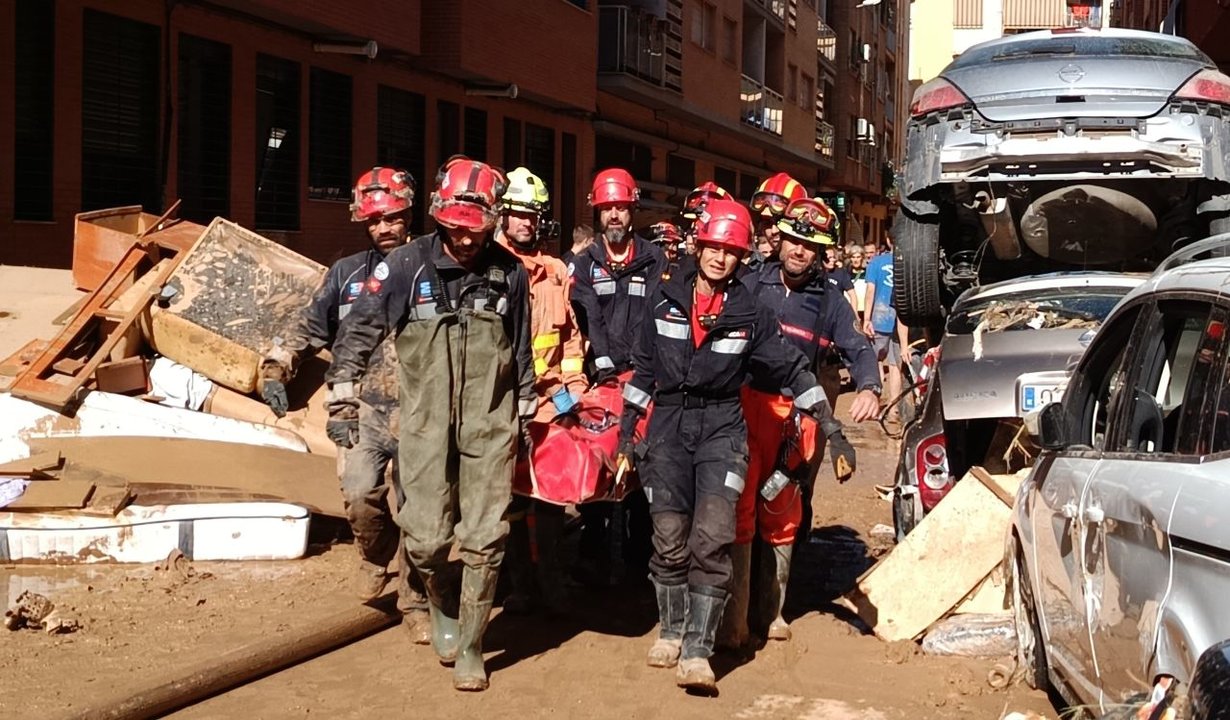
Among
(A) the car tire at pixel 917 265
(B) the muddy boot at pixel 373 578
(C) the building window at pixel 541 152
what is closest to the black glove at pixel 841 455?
(B) the muddy boot at pixel 373 578

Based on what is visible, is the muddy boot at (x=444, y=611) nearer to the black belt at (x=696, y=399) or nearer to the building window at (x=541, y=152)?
the black belt at (x=696, y=399)

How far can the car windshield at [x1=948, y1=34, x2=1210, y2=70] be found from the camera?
9266 mm

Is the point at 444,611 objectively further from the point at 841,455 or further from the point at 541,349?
the point at 841,455

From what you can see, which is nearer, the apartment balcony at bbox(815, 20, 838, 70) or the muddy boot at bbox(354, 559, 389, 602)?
the muddy boot at bbox(354, 559, 389, 602)

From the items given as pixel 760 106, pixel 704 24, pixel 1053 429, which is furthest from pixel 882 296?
pixel 760 106

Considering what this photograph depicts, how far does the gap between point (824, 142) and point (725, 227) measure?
40.1m

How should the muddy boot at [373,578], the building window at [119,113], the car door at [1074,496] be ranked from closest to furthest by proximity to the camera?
the car door at [1074,496], the muddy boot at [373,578], the building window at [119,113]

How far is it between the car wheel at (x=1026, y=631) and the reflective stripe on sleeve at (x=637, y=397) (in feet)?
5.16

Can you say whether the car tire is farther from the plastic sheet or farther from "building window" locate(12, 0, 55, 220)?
"building window" locate(12, 0, 55, 220)

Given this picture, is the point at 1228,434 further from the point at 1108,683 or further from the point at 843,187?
the point at 843,187

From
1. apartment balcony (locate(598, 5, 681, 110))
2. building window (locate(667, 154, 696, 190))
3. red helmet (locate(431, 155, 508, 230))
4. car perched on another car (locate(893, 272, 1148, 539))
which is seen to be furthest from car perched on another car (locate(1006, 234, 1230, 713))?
building window (locate(667, 154, 696, 190))

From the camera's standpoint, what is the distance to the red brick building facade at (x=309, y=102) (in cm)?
1271

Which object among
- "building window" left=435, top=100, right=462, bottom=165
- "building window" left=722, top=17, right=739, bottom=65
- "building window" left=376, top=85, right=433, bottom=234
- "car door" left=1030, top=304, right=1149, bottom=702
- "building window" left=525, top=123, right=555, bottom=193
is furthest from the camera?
"building window" left=722, top=17, right=739, bottom=65

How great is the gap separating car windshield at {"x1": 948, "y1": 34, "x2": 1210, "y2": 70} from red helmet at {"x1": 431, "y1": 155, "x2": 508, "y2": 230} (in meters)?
4.75
